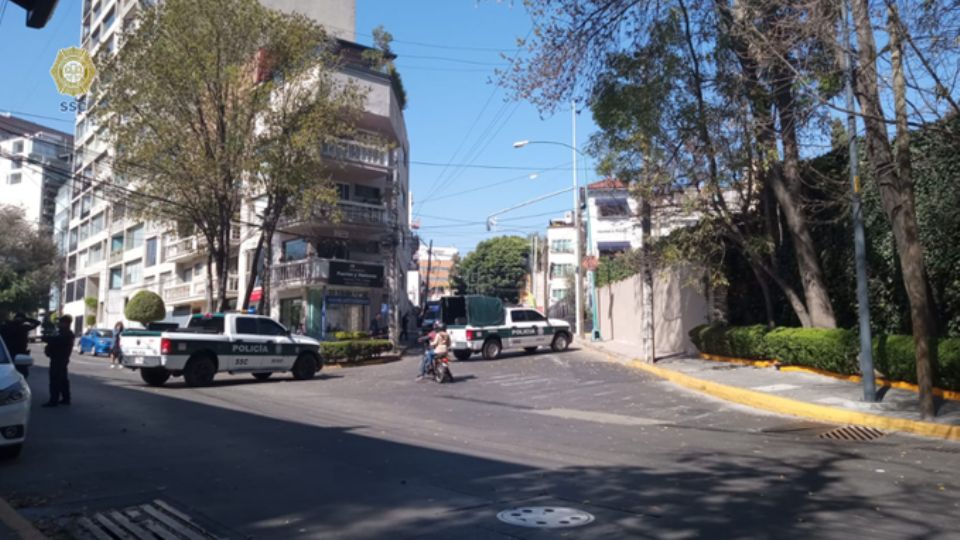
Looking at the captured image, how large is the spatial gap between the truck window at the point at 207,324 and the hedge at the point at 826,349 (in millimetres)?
13860

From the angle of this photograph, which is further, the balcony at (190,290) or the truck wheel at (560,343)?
the balcony at (190,290)

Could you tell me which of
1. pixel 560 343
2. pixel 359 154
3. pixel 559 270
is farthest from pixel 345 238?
pixel 559 270

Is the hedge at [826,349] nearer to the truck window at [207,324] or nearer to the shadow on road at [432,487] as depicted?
the shadow on road at [432,487]

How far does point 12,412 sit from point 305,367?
44.0ft

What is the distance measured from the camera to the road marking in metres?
12.3

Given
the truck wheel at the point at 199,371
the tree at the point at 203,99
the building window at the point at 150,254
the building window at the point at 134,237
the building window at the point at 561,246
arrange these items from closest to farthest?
the truck wheel at the point at 199,371 < the tree at the point at 203,99 < the building window at the point at 150,254 < the building window at the point at 134,237 < the building window at the point at 561,246

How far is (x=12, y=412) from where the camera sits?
7590mm

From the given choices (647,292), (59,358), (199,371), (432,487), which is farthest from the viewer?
(647,292)

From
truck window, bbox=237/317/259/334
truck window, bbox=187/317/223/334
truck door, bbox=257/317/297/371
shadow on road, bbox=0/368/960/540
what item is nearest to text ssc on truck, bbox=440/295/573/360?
truck door, bbox=257/317/297/371

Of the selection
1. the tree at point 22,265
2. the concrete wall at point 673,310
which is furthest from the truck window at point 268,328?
the tree at point 22,265

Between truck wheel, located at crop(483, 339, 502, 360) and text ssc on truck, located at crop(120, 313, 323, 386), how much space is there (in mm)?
7456

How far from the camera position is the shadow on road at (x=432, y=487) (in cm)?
569

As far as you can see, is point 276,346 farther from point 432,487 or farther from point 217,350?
point 432,487

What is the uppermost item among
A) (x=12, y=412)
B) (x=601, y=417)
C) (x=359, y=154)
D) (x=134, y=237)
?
(x=359, y=154)
